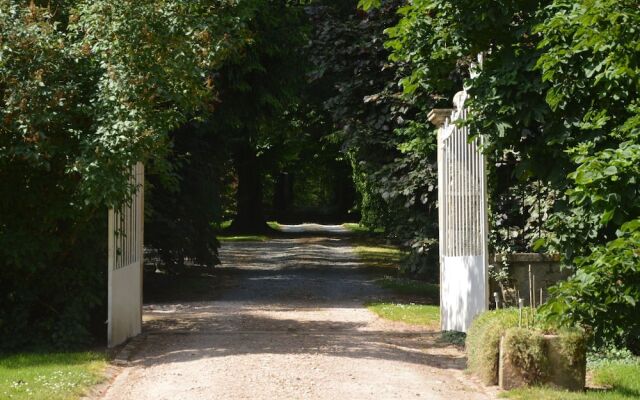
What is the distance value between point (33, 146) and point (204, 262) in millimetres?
10101

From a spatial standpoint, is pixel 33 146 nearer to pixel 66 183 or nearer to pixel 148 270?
pixel 66 183

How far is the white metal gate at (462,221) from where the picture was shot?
A: 1258 centimetres

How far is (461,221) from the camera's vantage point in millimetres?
12938

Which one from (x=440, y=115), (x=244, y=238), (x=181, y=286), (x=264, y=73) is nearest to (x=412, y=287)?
(x=181, y=286)

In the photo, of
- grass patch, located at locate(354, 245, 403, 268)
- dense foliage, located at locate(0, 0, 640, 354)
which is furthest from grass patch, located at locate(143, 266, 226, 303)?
grass patch, located at locate(354, 245, 403, 268)

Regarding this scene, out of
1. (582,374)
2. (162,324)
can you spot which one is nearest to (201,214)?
(162,324)

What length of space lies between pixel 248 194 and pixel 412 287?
19.9 m

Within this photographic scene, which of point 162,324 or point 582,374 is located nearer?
point 582,374

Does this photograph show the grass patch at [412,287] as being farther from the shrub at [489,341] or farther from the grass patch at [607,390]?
the grass patch at [607,390]

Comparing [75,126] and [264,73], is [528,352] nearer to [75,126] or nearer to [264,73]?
[75,126]

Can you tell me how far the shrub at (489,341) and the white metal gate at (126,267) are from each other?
15.0 feet

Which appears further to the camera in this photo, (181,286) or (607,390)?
(181,286)

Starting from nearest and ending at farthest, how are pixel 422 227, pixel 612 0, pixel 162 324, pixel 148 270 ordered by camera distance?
pixel 612 0, pixel 162 324, pixel 422 227, pixel 148 270

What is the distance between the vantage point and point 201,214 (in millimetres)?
20656
